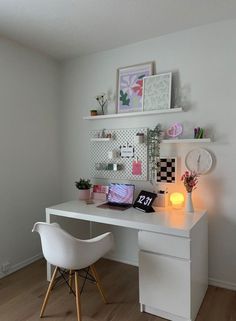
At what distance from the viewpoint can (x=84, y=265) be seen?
1.86 metres

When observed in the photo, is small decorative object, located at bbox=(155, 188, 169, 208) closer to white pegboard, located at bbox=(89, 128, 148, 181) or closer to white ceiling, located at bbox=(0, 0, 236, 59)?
white pegboard, located at bbox=(89, 128, 148, 181)

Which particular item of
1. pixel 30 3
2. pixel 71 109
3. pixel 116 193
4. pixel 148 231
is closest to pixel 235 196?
pixel 148 231

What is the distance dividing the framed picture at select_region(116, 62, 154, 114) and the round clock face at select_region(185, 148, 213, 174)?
0.71 meters

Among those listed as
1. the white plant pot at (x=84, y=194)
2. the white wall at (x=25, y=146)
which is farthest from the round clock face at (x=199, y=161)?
the white wall at (x=25, y=146)

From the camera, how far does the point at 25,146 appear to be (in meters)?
2.82

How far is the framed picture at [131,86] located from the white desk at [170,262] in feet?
3.96

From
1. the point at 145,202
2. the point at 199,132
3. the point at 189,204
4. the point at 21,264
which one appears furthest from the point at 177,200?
the point at 21,264

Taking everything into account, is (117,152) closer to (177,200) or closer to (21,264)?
(177,200)

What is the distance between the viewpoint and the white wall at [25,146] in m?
2.61

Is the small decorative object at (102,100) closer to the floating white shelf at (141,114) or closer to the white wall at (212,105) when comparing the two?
the floating white shelf at (141,114)

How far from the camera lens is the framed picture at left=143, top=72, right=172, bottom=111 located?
8.12ft

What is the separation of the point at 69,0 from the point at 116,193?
1.75 m

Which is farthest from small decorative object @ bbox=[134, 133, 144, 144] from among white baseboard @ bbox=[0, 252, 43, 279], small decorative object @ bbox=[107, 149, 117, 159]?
white baseboard @ bbox=[0, 252, 43, 279]

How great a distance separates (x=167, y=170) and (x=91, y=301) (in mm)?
1369
